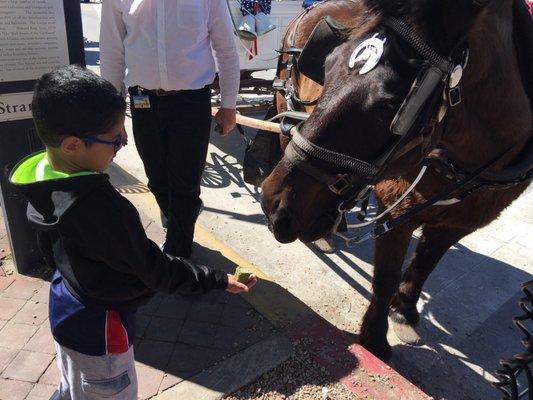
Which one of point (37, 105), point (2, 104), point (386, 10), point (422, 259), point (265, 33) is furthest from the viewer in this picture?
point (265, 33)

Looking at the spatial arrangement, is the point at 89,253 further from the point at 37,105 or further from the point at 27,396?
the point at 27,396

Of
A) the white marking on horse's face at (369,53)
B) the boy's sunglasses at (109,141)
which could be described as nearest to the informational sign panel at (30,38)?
the boy's sunglasses at (109,141)

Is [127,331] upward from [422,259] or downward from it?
upward

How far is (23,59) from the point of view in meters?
2.44

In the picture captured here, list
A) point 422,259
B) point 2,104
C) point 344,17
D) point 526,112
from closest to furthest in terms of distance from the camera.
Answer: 1. point 526,112
2. point 2,104
3. point 422,259
4. point 344,17

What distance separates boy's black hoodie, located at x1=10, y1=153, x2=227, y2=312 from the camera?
4.40 feet

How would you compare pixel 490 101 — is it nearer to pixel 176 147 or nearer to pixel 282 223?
pixel 282 223

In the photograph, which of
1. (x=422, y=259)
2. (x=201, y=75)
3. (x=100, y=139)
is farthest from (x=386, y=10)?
(x=422, y=259)

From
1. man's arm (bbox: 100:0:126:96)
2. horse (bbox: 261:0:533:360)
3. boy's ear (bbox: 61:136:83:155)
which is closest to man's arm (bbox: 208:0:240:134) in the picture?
man's arm (bbox: 100:0:126:96)

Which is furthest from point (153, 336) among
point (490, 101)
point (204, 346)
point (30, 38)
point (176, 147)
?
point (490, 101)

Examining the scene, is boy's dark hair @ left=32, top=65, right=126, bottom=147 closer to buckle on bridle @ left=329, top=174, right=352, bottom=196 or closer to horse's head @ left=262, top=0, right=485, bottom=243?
horse's head @ left=262, top=0, right=485, bottom=243

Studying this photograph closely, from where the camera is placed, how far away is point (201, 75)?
2619mm

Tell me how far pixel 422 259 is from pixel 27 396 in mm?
2464

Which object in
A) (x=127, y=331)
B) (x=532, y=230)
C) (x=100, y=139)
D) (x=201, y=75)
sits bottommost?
Answer: (x=532, y=230)
